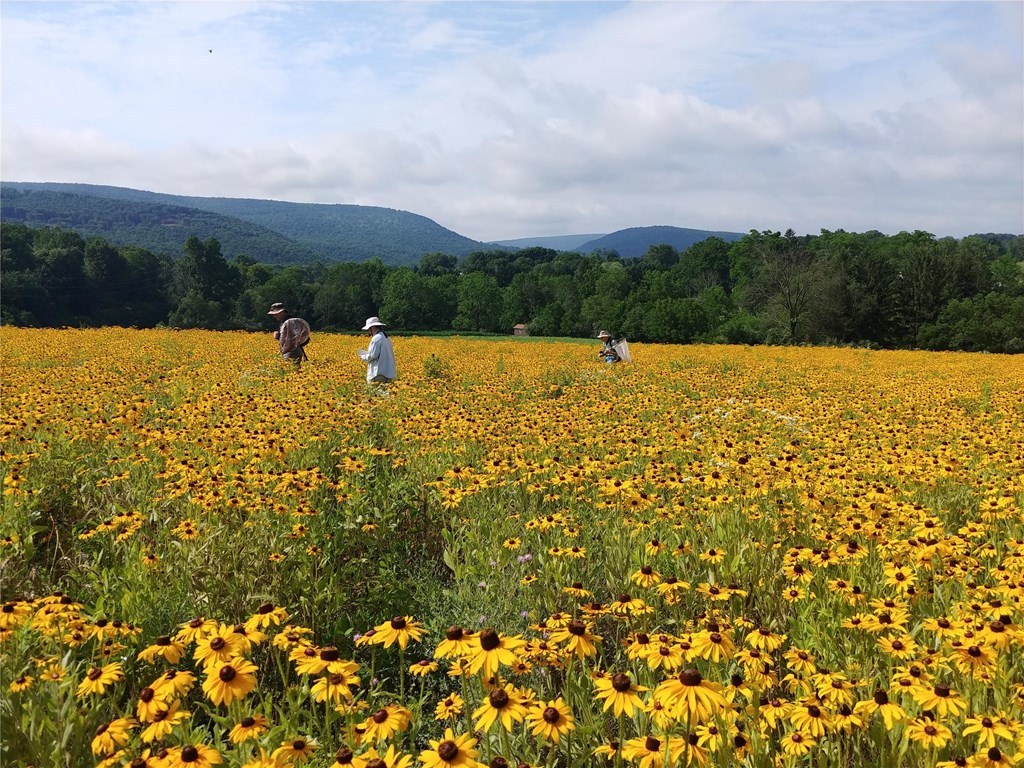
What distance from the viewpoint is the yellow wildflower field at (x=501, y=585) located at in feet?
7.54

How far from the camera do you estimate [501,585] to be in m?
4.33

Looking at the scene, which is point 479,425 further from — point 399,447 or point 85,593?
point 85,593

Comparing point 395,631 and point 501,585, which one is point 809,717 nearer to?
point 395,631

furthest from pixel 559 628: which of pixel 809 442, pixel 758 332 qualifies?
pixel 758 332

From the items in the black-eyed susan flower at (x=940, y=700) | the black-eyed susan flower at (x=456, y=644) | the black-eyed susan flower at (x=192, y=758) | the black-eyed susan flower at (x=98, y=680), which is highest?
the black-eyed susan flower at (x=456, y=644)

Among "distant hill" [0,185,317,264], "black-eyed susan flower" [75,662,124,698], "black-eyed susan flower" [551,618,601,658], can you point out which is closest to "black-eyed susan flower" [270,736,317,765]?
"black-eyed susan flower" [75,662,124,698]

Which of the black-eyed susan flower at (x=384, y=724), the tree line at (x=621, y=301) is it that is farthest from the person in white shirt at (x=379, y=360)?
the tree line at (x=621, y=301)

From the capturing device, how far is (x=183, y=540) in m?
4.26

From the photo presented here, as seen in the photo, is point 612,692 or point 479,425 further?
point 479,425

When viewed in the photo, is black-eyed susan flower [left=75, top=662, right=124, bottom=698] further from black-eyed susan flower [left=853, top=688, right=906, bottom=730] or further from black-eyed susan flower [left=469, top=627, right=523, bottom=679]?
black-eyed susan flower [left=853, top=688, right=906, bottom=730]

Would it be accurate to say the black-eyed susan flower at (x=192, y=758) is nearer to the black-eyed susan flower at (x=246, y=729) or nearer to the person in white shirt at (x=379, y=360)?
the black-eyed susan flower at (x=246, y=729)

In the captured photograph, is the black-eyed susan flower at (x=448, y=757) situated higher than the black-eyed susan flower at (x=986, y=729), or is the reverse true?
the black-eyed susan flower at (x=448, y=757)

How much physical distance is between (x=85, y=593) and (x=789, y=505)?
16.4 ft

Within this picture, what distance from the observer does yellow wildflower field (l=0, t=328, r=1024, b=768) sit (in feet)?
7.54
